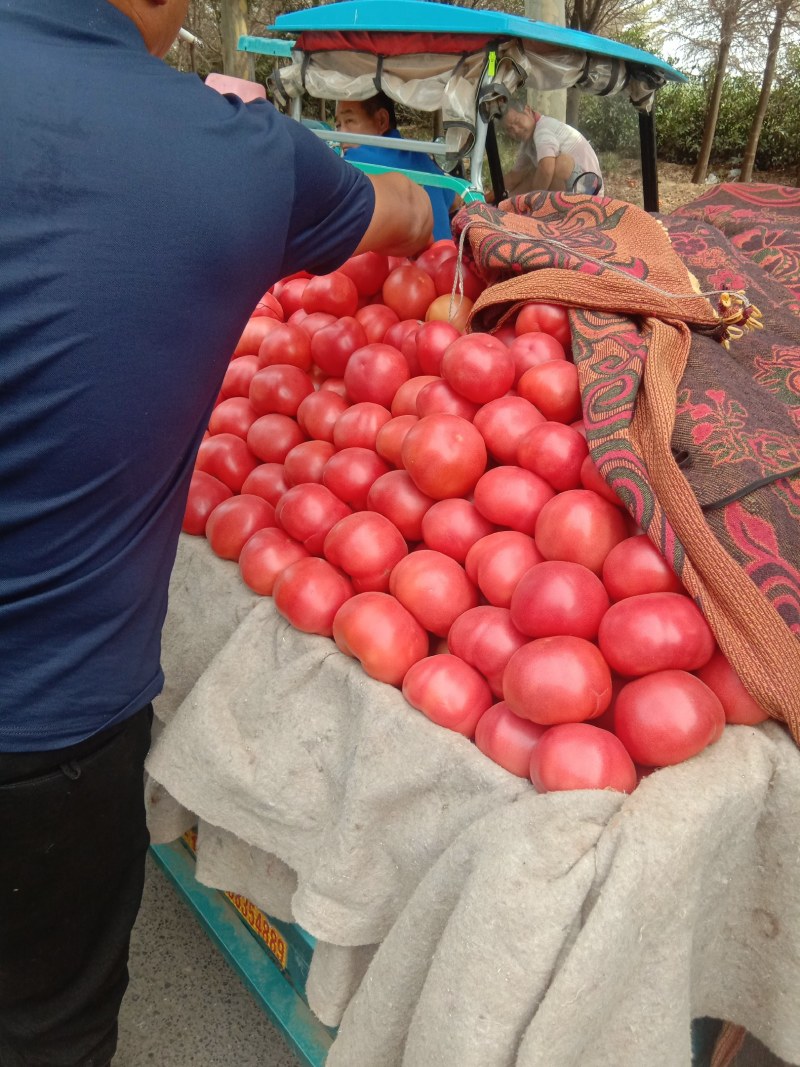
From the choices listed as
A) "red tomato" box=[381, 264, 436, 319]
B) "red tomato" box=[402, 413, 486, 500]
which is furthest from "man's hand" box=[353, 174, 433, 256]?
"red tomato" box=[402, 413, 486, 500]

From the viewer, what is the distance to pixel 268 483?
1896 mm

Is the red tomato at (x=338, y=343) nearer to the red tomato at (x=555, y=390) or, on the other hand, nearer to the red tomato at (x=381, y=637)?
the red tomato at (x=555, y=390)

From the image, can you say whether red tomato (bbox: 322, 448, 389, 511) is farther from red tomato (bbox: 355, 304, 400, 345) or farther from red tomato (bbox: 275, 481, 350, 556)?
red tomato (bbox: 355, 304, 400, 345)

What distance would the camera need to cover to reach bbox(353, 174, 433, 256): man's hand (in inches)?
68.2

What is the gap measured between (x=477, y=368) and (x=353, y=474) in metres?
0.37

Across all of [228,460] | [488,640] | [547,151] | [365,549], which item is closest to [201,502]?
[228,460]

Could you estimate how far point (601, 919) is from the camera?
99 centimetres

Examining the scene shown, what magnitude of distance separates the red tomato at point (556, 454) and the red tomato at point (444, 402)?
0.20 meters

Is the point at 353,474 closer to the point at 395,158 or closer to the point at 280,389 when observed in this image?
the point at 280,389

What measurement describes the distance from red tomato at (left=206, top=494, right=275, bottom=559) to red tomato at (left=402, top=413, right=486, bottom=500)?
16.5 inches

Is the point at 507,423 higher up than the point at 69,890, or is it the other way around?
the point at 507,423

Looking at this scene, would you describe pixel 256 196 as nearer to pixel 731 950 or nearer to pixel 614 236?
pixel 614 236

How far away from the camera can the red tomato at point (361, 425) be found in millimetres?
1808

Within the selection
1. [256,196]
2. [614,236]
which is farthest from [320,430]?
[614,236]
